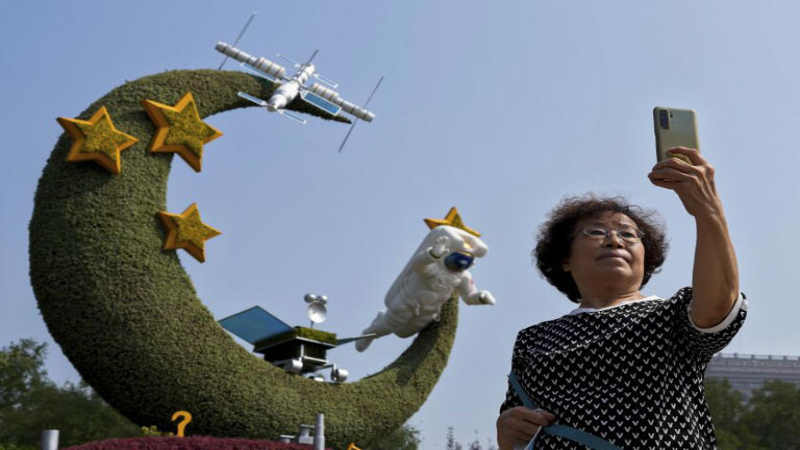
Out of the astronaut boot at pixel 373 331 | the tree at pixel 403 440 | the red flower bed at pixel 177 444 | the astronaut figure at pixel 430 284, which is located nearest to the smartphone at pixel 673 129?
the red flower bed at pixel 177 444

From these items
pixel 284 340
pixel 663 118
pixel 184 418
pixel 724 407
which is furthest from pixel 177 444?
pixel 724 407

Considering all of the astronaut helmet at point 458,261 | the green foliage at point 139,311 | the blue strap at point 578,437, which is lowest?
the blue strap at point 578,437

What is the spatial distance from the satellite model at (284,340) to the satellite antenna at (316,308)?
1cm

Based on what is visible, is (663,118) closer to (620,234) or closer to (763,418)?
(620,234)

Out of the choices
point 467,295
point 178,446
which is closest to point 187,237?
point 178,446

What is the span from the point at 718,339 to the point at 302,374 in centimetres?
786

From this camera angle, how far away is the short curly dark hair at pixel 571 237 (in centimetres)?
195

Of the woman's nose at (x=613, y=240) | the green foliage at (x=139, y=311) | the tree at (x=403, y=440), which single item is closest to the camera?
the woman's nose at (x=613, y=240)

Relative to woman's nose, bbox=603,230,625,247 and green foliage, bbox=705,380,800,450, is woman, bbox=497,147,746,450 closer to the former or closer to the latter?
woman's nose, bbox=603,230,625,247

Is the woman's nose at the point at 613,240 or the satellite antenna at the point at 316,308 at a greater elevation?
the satellite antenna at the point at 316,308

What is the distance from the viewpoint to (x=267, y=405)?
8.02 metres

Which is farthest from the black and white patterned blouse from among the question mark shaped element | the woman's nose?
the question mark shaped element

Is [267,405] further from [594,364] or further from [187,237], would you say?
[594,364]

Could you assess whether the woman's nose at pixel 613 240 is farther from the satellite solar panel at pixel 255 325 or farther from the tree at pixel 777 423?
the tree at pixel 777 423
